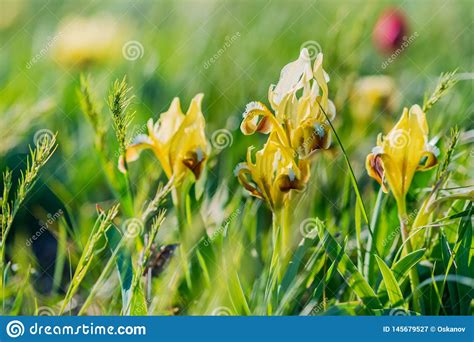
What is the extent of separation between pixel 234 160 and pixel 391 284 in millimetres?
464

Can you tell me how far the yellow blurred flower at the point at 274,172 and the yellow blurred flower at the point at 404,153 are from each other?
0.14 m

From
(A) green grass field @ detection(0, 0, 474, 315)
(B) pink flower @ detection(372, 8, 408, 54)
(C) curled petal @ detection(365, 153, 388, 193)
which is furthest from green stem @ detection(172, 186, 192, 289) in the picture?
(B) pink flower @ detection(372, 8, 408, 54)

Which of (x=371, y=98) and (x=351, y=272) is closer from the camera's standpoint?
(x=351, y=272)

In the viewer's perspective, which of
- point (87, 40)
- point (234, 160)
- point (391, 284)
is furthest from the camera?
point (87, 40)

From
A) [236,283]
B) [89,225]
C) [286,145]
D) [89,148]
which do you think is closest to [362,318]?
[236,283]

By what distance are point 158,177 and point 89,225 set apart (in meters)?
0.18

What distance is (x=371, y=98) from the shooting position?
175 centimetres

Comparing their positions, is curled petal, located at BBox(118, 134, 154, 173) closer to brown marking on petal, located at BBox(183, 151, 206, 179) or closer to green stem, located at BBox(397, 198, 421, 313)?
brown marking on petal, located at BBox(183, 151, 206, 179)

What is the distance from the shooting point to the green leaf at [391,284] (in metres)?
1.32

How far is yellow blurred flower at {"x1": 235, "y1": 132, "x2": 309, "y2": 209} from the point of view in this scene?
1.39 m

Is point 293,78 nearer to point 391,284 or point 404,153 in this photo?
point 404,153

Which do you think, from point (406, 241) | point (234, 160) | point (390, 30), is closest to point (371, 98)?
point (390, 30)

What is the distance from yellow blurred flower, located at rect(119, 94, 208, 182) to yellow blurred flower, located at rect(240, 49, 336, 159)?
94 millimetres

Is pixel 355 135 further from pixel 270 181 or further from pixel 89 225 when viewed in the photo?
pixel 89 225
